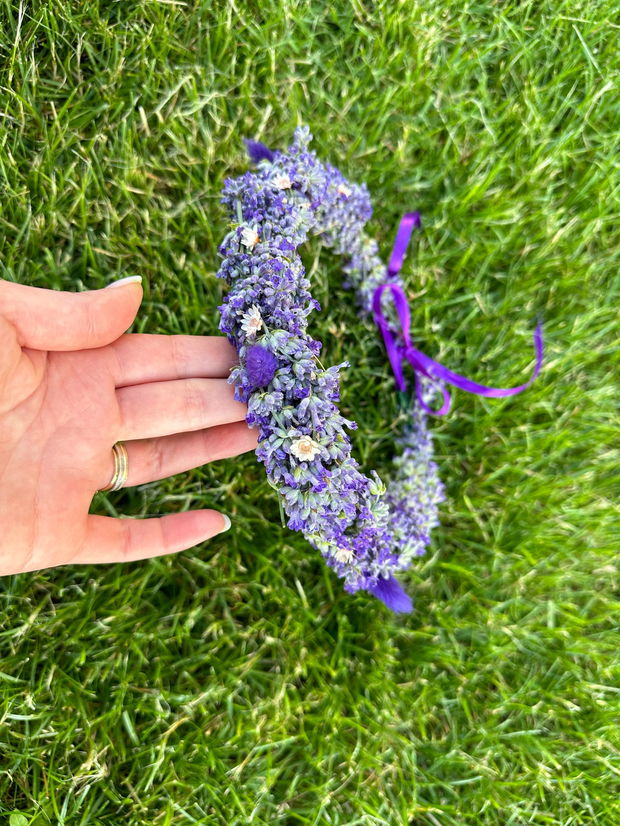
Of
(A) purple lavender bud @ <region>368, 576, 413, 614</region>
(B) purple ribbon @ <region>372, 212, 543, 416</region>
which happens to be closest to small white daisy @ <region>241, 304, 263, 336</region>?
(B) purple ribbon @ <region>372, 212, 543, 416</region>

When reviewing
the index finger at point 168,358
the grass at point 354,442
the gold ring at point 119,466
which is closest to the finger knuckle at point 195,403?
the index finger at point 168,358

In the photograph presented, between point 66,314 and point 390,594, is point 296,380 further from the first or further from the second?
point 390,594

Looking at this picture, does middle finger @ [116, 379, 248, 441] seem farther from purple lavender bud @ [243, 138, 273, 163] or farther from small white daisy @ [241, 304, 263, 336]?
purple lavender bud @ [243, 138, 273, 163]

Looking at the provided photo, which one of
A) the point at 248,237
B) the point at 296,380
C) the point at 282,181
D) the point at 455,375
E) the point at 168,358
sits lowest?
the point at 168,358

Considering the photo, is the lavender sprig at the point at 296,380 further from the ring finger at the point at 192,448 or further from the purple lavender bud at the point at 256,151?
the ring finger at the point at 192,448

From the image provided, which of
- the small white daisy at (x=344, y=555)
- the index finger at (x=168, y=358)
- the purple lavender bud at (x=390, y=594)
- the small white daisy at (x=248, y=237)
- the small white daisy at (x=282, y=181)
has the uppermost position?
the small white daisy at (x=282, y=181)

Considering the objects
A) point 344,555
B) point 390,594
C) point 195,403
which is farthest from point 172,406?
point 390,594

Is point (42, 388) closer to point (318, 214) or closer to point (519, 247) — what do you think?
point (318, 214)
